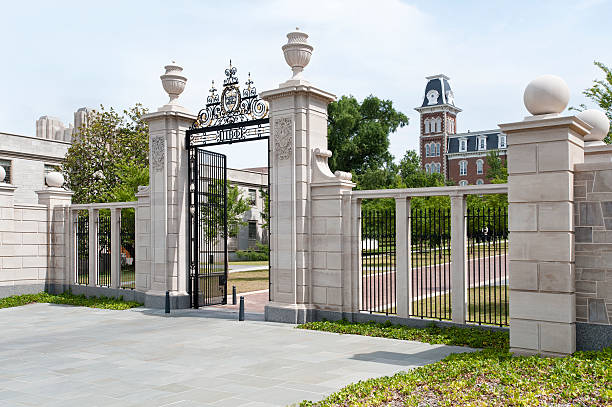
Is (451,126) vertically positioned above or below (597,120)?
above

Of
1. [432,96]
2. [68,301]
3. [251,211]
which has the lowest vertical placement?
[68,301]

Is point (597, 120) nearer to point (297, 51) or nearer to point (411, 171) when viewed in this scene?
point (297, 51)

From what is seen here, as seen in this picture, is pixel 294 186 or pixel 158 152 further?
pixel 158 152

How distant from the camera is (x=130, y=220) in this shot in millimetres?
25031

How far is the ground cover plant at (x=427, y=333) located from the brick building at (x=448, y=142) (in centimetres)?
6864

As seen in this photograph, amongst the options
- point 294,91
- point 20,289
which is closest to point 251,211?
point 20,289

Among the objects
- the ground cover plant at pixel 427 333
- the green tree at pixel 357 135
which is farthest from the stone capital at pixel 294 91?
the green tree at pixel 357 135

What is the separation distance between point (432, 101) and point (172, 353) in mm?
80855

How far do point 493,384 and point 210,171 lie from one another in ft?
36.1

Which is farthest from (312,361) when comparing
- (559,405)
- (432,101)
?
(432,101)

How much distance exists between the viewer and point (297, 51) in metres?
12.9

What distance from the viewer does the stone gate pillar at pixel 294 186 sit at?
499 inches

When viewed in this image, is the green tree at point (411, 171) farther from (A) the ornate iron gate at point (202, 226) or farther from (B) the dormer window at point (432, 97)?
(B) the dormer window at point (432, 97)

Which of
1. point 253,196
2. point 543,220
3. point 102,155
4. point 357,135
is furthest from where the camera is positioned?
point 253,196
